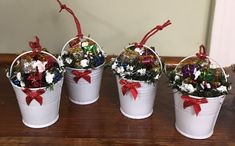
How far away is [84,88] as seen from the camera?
2.93ft

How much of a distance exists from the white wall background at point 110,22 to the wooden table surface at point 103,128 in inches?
8.7

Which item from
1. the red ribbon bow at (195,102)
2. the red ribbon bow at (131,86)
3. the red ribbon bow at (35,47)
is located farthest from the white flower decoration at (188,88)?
the red ribbon bow at (35,47)

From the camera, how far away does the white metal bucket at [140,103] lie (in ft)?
2.70

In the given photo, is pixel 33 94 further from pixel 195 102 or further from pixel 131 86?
pixel 195 102

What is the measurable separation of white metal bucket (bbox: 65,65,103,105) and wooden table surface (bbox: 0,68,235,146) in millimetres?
18

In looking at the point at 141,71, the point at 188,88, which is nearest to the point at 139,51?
the point at 141,71

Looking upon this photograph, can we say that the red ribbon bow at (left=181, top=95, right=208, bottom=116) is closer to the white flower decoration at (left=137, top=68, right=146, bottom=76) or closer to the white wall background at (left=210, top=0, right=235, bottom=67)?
the white flower decoration at (left=137, top=68, right=146, bottom=76)

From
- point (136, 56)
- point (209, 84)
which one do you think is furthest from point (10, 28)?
point (209, 84)

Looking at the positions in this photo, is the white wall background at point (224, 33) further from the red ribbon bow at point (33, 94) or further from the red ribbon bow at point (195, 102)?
the red ribbon bow at point (33, 94)

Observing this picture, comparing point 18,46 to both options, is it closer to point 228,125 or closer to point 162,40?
point 162,40

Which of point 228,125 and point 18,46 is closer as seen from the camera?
point 228,125

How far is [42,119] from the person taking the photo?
0.81m

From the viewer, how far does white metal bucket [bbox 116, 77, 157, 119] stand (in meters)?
0.82

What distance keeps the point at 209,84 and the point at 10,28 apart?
2.23 ft
